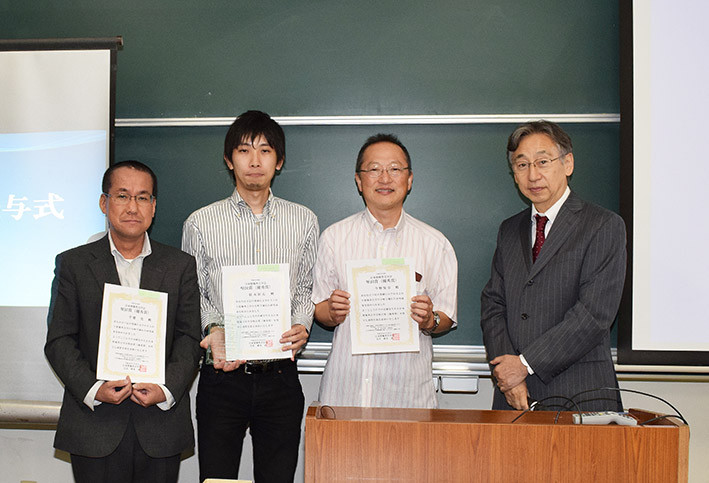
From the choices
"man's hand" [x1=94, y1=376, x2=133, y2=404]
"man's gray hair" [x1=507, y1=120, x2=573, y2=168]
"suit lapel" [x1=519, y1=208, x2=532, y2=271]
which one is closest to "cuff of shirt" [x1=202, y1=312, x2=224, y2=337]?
"man's hand" [x1=94, y1=376, x2=133, y2=404]

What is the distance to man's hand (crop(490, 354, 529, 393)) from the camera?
2297 millimetres

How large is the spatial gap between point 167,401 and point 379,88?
5.90ft

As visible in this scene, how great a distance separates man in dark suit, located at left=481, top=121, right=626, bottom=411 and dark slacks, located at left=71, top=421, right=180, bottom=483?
140cm

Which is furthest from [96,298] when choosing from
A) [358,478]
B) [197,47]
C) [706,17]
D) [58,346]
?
[706,17]

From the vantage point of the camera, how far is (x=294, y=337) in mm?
2420

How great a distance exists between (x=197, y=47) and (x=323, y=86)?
0.69m

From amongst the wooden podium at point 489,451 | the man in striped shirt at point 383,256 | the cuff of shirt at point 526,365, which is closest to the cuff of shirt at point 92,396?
the man in striped shirt at point 383,256

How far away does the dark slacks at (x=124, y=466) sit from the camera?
88.1 inches

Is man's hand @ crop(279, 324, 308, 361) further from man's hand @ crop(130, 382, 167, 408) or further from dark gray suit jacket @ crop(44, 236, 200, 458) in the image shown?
man's hand @ crop(130, 382, 167, 408)

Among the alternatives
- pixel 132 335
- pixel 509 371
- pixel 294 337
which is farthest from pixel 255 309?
pixel 509 371

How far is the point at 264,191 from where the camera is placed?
263cm

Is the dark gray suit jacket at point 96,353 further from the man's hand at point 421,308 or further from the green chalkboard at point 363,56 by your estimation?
the green chalkboard at point 363,56

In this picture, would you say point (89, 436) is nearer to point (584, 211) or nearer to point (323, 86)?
point (323, 86)

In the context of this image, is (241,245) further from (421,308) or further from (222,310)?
(421,308)
